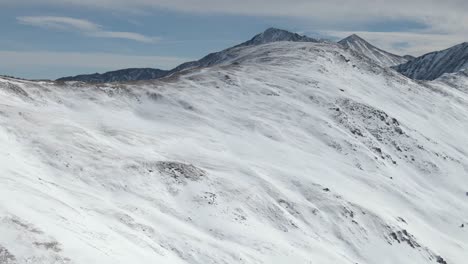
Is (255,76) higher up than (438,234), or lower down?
higher up

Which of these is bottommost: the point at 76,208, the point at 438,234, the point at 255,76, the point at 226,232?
the point at 438,234

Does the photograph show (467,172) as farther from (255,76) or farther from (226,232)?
(226,232)

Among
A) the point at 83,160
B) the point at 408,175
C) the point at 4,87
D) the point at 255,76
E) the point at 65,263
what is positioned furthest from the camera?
the point at 255,76

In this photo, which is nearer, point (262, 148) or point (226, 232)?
point (226, 232)

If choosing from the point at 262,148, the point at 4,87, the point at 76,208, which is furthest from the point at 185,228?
the point at 4,87

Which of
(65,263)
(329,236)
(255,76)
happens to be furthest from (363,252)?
(255,76)

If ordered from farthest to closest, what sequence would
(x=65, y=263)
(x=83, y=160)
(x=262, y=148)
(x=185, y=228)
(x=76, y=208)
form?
(x=262, y=148)
(x=83, y=160)
(x=185, y=228)
(x=76, y=208)
(x=65, y=263)
